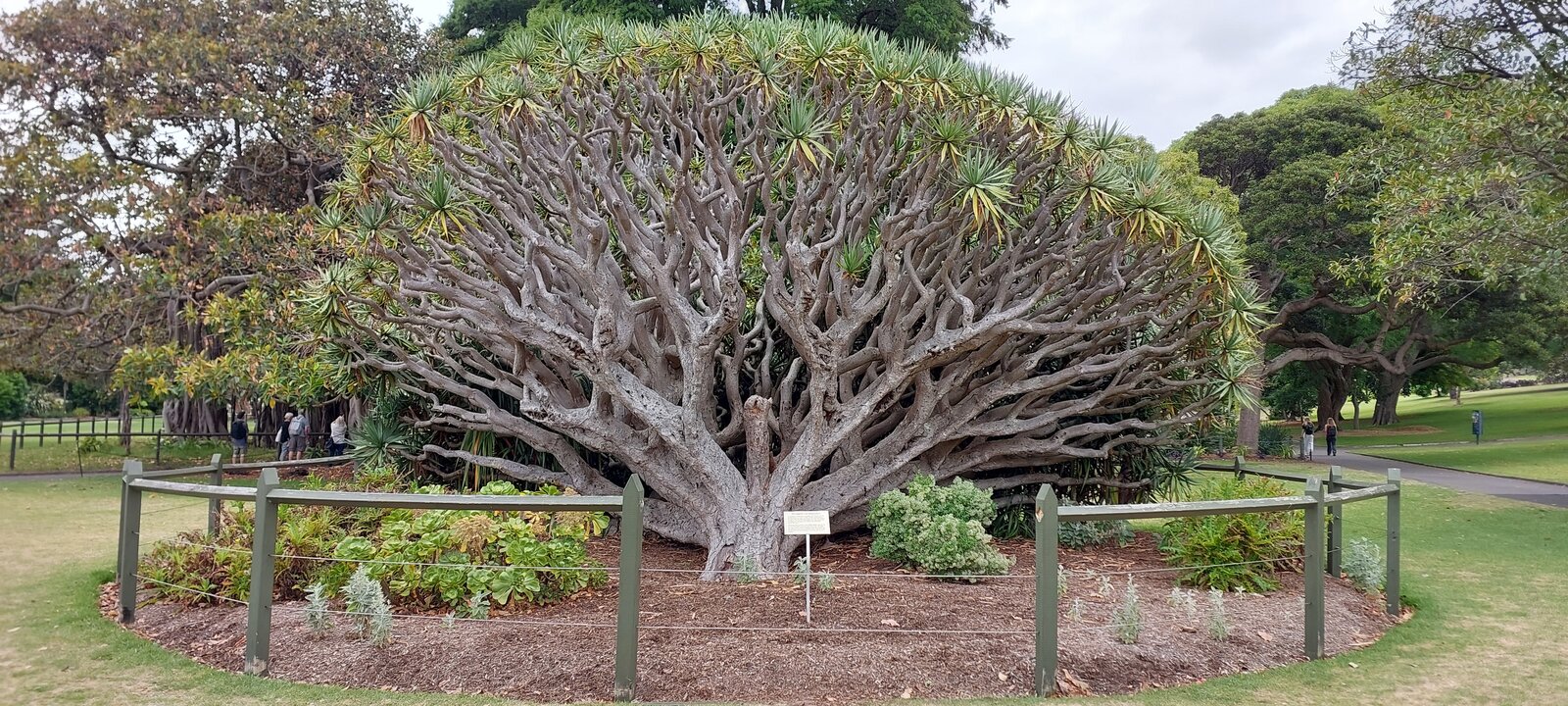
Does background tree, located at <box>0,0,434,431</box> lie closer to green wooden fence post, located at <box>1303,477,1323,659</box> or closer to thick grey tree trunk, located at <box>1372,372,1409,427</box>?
green wooden fence post, located at <box>1303,477,1323,659</box>

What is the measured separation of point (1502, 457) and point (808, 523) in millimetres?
27937

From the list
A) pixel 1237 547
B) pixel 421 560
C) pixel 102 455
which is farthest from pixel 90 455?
pixel 1237 547

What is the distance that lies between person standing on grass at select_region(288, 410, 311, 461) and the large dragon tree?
12.6m

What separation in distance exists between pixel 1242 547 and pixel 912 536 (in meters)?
2.91

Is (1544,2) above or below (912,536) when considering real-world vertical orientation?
above

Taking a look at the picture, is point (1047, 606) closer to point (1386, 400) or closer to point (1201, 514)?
point (1201, 514)

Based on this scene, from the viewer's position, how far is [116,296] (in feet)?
63.3

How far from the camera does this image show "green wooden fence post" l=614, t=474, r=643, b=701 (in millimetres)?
5234

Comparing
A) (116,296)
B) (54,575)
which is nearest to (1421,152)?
(54,575)

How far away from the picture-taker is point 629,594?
207 inches

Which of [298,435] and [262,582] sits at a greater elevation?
[262,582]

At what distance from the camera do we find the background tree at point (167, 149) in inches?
733

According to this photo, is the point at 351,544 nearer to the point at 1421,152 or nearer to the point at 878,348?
the point at 878,348

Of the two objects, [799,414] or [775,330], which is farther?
[775,330]
